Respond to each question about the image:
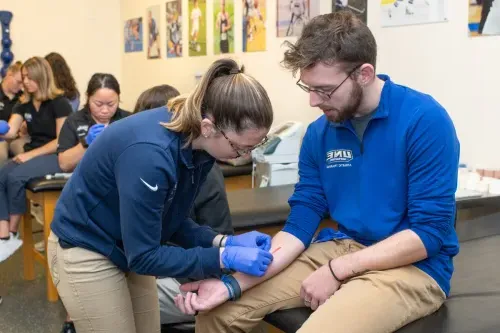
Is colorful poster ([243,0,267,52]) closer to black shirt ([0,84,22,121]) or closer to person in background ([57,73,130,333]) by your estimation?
person in background ([57,73,130,333])

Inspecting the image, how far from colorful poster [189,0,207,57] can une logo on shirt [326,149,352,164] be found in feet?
10.6

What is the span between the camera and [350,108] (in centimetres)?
160

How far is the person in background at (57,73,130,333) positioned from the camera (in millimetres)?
3104

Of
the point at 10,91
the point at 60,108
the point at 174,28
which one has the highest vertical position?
the point at 174,28

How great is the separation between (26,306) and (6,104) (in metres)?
2.68

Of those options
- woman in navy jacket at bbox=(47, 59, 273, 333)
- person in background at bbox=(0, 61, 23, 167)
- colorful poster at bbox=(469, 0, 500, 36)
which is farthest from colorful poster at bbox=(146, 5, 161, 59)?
woman in navy jacket at bbox=(47, 59, 273, 333)

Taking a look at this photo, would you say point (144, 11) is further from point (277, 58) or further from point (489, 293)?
point (489, 293)

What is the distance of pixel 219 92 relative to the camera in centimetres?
134

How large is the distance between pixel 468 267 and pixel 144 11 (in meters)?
4.64

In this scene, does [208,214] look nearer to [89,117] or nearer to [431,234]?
[431,234]

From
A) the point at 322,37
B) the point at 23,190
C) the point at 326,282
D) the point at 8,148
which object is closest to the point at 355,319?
the point at 326,282

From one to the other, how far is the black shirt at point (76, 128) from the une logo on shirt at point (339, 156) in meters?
1.78

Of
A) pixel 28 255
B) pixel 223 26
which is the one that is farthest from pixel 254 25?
pixel 28 255

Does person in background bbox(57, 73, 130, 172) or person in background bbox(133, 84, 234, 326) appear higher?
person in background bbox(57, 73, 130, 172)
